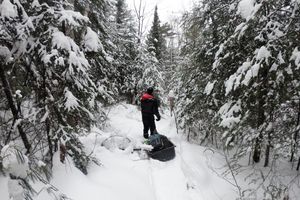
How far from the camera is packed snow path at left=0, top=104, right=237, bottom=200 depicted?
5.25 metres

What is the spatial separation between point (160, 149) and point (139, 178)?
63.5 inches

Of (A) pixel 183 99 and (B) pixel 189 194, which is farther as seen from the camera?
(A) pixel 183 99

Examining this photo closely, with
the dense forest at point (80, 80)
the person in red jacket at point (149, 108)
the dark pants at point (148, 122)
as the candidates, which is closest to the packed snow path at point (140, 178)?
the dense forest at point (80, 80)

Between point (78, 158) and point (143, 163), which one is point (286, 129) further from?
point (78, 158)

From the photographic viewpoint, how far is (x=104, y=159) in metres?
7.12

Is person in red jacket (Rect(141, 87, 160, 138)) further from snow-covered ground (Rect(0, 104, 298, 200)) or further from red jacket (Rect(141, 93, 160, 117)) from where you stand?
snow-covered ground (Rect(0, 104, 298, 200))

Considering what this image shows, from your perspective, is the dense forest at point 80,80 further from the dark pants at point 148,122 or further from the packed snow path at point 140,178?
the dark pants at point 148,122

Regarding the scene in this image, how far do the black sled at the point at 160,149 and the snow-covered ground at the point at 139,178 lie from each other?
0.16 metres

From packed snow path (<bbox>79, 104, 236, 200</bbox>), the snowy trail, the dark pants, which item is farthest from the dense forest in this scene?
the dark pants

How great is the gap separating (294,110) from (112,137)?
4.79 meters

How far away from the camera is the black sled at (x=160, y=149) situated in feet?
25.4

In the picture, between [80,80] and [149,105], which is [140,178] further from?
[149,105]

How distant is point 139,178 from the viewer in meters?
6.55

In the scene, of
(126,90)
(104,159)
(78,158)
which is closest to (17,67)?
(78,158)
